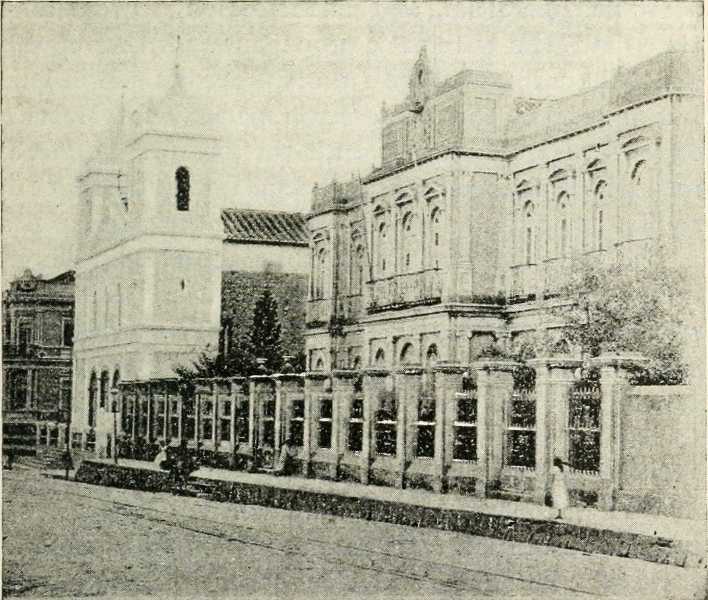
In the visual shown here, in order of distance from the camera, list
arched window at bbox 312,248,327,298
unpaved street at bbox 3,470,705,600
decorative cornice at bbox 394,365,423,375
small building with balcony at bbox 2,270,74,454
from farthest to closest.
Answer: arched window at bbox 312,248,327,298 < decorative cornice at bbox 394,365,423,375 < small building with balcony at bbox 2,270,74,454 < unpaved street at bbox 3,470,705,600

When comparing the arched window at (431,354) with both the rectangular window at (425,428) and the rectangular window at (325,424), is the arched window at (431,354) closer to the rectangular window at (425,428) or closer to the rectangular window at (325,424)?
the rectangular window at (325,424)

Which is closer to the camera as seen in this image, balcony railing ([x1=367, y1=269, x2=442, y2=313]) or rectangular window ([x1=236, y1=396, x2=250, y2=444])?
rectangular window ([x1=236, y1=396, x2=250, y2=444])

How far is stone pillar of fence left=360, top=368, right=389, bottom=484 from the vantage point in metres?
18.2

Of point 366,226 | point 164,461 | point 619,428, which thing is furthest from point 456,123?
point 619,428

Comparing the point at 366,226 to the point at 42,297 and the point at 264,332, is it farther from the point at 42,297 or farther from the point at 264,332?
the point at 42,297

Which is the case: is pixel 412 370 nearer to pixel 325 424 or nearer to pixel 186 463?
pixel 325 424

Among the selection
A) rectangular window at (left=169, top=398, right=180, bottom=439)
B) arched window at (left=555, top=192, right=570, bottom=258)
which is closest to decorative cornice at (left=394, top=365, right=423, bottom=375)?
arched window at (left=555, top=192, right=570, bottom=258)

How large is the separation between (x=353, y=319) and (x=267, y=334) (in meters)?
2.78

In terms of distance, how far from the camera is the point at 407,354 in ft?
79.5

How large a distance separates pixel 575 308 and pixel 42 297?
6.82 m

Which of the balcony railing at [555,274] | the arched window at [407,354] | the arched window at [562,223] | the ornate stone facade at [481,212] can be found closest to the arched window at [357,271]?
the ornate stone facade at [481,212]

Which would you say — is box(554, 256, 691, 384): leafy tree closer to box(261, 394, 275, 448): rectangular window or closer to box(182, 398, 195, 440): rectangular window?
box(261, 394, 275, 448): rectangular window

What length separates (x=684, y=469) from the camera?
1290 cm

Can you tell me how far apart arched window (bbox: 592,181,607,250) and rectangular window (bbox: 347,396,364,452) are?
3.88 metres
